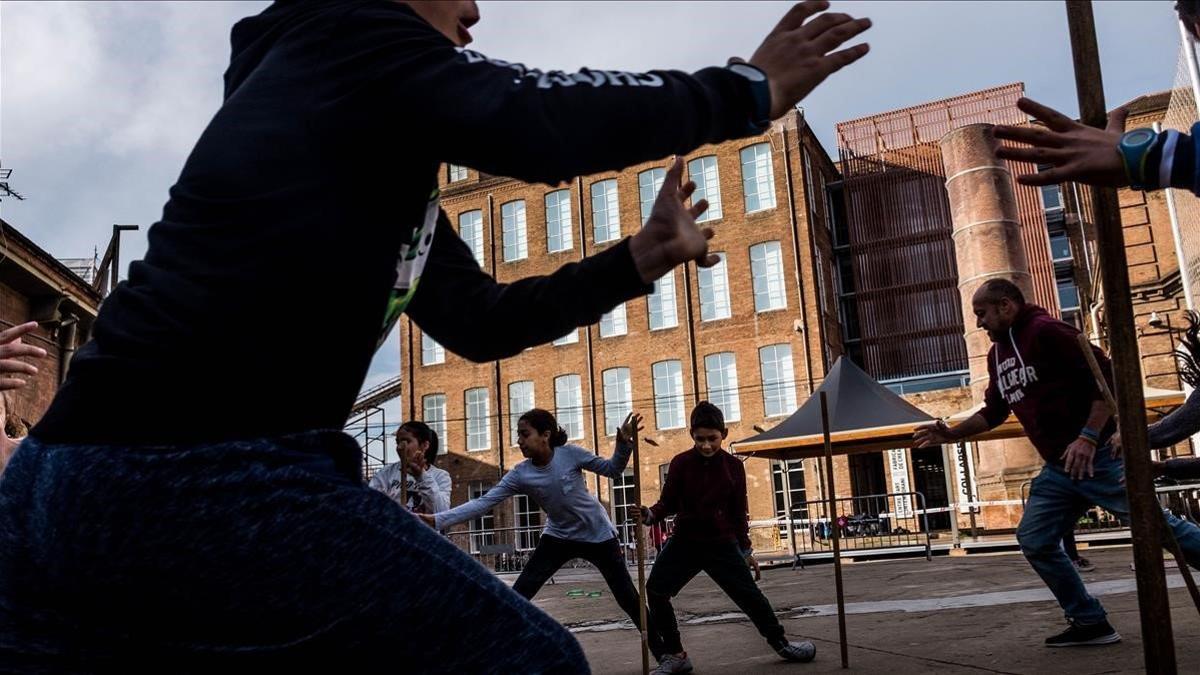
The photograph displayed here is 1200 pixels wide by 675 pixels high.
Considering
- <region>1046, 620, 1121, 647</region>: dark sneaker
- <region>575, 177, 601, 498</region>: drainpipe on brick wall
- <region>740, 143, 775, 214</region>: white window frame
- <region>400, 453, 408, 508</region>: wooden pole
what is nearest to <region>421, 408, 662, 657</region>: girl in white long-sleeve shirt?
<region>400, 453, 408, 508</region>: wooden pole

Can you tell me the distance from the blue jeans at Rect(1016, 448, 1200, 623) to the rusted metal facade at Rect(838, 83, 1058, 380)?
130 ft

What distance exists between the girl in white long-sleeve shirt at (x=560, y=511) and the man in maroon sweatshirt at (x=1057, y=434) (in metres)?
2.43

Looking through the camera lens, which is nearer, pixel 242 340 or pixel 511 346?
pixel 242 340

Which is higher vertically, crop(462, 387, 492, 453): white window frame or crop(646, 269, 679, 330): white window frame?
crop(646, 269, 679, 330): white window frame

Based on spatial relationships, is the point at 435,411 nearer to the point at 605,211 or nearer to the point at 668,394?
the point at 668,394

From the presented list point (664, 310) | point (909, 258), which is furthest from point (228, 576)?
point (909, 258)

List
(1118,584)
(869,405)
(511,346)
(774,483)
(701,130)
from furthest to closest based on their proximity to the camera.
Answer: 1. (774,483)
2. (869,405)
3. (1118,584)
4. (511,346)
5. (701,130)

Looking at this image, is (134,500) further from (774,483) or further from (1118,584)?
(774,483)

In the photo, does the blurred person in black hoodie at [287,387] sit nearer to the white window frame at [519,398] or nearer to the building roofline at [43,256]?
the building roofline at [43,256]

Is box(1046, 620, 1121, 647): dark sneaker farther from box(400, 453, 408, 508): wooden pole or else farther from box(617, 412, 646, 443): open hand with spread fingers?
box(400, 453, 408, 508): wooden pole

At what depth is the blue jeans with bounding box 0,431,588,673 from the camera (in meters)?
1.14

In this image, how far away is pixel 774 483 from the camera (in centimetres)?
3222

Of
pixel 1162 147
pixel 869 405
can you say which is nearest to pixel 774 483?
pixel 869 405

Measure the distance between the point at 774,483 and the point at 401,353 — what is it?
16.9 metres
